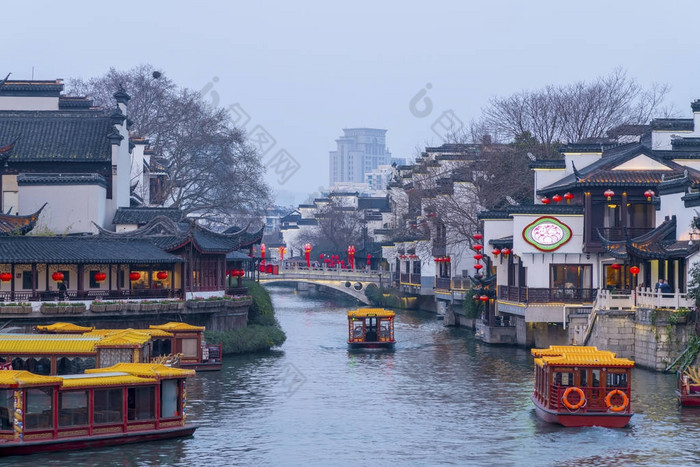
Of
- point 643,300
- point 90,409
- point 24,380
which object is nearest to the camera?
point 24,380

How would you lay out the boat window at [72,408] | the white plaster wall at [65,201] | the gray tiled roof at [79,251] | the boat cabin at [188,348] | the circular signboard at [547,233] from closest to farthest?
the boat window at [72,408] < the boat cabin at [188,348] < the gray tiled roof at [79,251] < the circular signboard at [547,233] < the white plaster wall at [65,201]

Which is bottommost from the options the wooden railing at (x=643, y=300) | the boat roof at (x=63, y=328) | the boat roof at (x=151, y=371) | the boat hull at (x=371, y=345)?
the boat hull at (x=371, y=345)

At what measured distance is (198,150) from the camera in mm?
92062

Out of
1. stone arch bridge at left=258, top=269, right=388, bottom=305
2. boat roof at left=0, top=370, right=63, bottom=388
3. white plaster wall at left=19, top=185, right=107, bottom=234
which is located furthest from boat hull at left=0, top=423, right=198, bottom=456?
stone arch bridge at left=258, top=269, right=388, bottom=305

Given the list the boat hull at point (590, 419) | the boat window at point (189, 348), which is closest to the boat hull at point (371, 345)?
the boat window at point (189, 348)

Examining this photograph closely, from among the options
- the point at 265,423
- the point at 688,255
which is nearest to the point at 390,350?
the point at 688,255

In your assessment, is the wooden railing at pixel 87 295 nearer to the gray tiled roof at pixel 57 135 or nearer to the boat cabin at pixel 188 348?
the boat cabin at pixel 188 348

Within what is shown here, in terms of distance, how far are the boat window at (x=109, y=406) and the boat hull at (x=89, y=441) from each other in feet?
1.63

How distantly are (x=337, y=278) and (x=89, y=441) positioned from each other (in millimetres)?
82468

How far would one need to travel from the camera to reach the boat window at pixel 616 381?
38.9 metres

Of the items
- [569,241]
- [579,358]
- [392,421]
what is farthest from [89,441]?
[569,241]

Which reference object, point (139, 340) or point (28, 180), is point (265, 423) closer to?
point (139, 340)

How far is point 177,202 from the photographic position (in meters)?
90.0

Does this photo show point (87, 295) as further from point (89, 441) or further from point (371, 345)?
point (89, 441)
